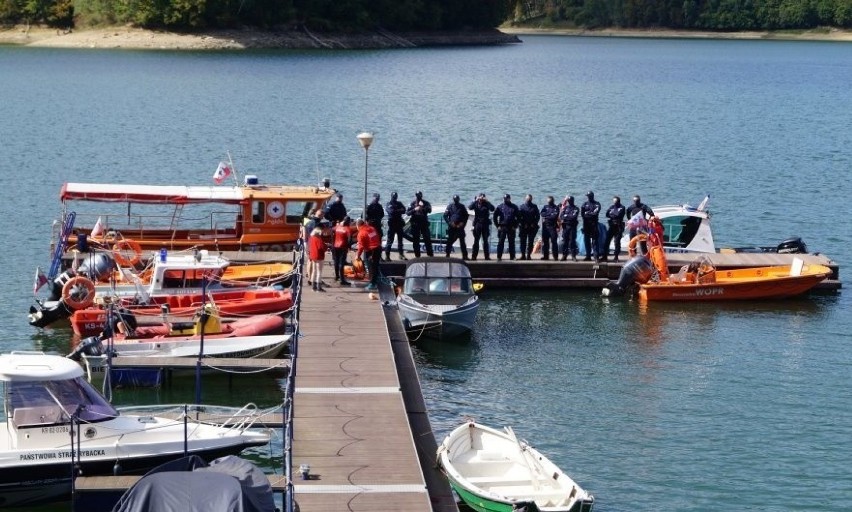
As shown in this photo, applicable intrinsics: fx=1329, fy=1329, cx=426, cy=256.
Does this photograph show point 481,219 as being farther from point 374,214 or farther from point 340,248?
point 340,248

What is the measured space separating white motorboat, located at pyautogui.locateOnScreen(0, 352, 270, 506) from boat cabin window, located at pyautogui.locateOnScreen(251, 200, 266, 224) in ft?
50.7

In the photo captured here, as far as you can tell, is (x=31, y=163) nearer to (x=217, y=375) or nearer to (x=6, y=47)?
(x=217, y=375)

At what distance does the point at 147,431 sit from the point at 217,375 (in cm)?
654

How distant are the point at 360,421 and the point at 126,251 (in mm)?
14693

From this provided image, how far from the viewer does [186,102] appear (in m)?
84.8

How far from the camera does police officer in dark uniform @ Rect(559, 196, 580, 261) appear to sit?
117 feet

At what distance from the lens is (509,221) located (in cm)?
3550

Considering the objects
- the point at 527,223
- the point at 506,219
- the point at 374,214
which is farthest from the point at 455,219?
the point at 374,214

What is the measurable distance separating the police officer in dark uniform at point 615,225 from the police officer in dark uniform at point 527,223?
1948mm

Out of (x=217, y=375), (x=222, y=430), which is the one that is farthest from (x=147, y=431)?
(x=217, y=375)

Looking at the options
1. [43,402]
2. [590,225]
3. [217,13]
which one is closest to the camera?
[43,402]

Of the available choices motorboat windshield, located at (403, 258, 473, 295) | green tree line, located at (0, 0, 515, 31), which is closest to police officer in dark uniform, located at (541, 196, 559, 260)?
motorboat windshield, located at (403, 258, 473, 295)

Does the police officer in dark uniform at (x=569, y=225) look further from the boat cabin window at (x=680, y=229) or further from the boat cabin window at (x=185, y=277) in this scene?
the boat cabin window at (x=185, y=277)

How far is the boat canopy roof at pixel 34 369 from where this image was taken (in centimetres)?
2039
